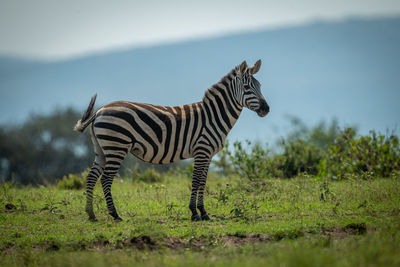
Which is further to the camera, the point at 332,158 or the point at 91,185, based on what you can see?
the point at 332,158

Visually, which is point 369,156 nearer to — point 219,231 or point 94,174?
point 219,231

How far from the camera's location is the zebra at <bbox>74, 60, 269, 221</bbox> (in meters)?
8.34

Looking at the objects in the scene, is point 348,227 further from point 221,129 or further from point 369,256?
point 221,129

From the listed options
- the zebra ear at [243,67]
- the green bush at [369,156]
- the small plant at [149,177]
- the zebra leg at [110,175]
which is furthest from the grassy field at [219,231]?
the small plant at [149,177]

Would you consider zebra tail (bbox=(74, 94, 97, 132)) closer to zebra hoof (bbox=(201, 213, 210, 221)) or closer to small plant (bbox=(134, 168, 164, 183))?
zebra hoof (bbox=(201, 213, 210, 221))

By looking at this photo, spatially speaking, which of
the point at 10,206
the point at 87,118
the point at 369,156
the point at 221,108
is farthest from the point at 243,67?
the point at 369,156

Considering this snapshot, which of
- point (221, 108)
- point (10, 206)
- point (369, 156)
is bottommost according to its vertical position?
point (10, 206)

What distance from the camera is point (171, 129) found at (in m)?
8.84

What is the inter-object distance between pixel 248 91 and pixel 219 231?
3.48 meters

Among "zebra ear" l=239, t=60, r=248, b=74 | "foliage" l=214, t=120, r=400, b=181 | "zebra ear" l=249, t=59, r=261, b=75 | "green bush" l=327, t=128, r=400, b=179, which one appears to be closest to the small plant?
"foliage" l=214, t=120, r=400, b=181

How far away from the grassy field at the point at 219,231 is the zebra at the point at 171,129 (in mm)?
904

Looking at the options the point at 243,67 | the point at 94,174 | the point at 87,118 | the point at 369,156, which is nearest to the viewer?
the point at 94,174

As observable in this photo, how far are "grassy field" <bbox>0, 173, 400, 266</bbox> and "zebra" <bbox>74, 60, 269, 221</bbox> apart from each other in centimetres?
90

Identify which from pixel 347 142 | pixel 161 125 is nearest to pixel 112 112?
pixel 161 125
